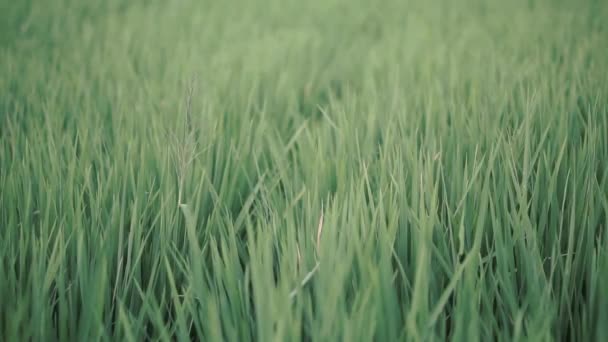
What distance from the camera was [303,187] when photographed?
26.3 inches

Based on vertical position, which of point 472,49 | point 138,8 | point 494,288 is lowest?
point 494,288

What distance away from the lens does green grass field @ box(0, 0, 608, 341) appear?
1.68 ft

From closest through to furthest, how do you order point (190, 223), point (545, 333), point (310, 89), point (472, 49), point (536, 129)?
1. point (545, 333)
2. point (190, 223)
3. point (536, 129)
4. point (310, 89)
5. point (472, 49)

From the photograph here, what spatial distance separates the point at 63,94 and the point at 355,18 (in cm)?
147

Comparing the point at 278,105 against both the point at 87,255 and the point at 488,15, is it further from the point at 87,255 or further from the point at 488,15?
the point at 488,15

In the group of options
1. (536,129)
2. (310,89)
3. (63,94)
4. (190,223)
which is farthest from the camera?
(310,89)

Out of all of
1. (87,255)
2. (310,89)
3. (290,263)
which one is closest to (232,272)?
(290,263)

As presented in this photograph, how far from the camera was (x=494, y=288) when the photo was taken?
1.76 ft

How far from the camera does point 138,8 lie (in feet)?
8.02

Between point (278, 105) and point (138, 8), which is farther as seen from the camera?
point (138, 8)

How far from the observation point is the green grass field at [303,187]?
51 centimetres

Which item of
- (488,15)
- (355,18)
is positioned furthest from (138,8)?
(488,15)

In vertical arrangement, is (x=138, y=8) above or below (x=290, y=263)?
above

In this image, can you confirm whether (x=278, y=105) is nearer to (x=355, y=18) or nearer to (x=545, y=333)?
(x=545, y=333)
